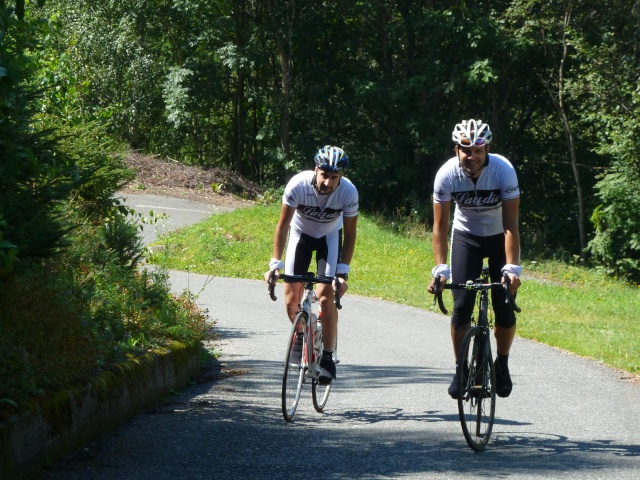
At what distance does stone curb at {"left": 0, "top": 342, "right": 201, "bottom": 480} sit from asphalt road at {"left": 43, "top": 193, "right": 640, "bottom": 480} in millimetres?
113

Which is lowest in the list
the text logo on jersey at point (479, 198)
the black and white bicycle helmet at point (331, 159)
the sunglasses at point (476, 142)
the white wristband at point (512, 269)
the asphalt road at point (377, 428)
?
the asphalt road at point (377, 428)

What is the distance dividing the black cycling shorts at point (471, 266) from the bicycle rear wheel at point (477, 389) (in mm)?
322

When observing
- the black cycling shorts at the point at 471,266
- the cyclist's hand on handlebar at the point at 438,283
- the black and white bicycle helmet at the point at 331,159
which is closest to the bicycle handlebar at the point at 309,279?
the black and white bicycle helmet at the point at 331,159

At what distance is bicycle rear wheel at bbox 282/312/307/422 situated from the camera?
26.0 feet

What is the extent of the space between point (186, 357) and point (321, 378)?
5.17 feet

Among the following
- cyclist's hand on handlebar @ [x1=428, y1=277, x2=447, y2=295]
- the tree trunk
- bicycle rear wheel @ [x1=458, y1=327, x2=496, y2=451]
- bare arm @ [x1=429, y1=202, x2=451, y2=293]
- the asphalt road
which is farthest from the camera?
the tree trunk

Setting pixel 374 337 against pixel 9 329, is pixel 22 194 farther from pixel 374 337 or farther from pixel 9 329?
pixel 374 337

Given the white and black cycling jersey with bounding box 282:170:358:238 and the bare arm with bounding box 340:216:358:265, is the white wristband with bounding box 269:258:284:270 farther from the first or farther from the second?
the bare arm with bounding box 340:216:358:265

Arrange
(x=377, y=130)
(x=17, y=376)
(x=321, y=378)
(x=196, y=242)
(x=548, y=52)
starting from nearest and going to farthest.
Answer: (x=17, y=376) < (x=321, y=378) < (x=196, y=242) < (x=548, y=52) < (x=377, y=130)

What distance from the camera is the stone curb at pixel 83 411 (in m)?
5.86

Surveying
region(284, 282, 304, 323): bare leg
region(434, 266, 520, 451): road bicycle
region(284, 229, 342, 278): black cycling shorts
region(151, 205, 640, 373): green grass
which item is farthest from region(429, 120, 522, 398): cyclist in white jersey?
region(151, 205, 640, 373): green grass

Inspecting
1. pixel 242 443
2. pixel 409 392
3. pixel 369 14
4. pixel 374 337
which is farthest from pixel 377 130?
pixel 242 443

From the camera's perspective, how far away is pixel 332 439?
7422 mm

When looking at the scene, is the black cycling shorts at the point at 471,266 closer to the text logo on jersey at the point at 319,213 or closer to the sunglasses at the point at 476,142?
the sunglasses at the point at 476,142
